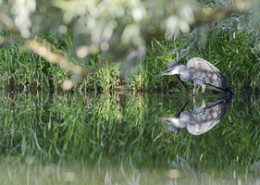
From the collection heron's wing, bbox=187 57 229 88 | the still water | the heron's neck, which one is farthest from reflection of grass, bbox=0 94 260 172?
heron's wing, bbox=187 57 229 88

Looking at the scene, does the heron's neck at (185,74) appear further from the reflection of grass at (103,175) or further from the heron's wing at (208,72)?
the reflection of grass at (103,175)

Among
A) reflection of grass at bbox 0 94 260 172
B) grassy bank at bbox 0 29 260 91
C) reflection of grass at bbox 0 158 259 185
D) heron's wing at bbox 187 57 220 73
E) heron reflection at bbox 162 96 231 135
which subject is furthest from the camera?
grassy bank at bbox 0 29 260 91

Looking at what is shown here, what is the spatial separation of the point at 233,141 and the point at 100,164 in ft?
4.34

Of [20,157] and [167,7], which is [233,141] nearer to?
[20,157]

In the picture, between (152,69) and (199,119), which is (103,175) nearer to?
(199,119)

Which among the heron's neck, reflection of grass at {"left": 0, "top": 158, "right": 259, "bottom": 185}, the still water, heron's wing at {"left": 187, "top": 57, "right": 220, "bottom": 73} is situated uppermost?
heron's wing at {"left": 187, "top": 57, "right": 220, "bottom": 73}

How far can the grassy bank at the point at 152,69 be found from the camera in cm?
762

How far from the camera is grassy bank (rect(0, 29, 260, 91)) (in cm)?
762

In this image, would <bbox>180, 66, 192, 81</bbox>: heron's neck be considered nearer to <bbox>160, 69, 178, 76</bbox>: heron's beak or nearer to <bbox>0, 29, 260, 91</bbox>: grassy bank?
<bbox>160, 69, 178, 76</bbox>: heron's beak

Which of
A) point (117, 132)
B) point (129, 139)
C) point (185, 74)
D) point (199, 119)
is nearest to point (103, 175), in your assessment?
point (129, 139)

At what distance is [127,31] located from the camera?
1479 mm

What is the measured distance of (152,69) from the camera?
780 centimetres

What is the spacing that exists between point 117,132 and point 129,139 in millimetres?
355

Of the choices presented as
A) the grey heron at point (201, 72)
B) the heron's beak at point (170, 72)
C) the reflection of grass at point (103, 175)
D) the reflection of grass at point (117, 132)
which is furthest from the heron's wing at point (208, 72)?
the reflection of grass at point (103, 175)
